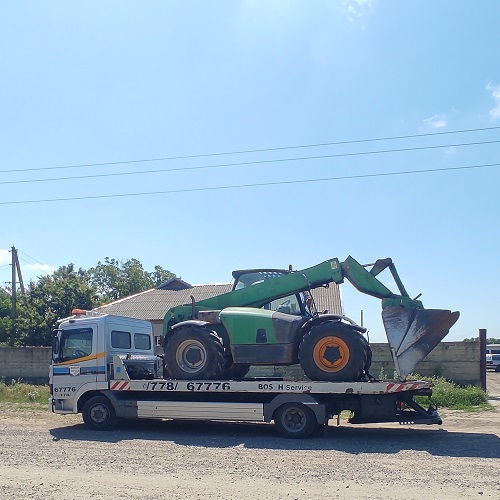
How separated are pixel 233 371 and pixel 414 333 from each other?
167 inches

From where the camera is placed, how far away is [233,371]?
46.8ft

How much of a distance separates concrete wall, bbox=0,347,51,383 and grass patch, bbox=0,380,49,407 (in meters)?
3.11

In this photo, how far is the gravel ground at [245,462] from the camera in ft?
26.8

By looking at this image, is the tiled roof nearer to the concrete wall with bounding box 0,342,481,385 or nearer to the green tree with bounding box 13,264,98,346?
the green tree with bounding box 13,264,98,346

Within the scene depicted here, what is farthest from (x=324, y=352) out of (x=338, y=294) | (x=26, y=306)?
(x=26, y=306)

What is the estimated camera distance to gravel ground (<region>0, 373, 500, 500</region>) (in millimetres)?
8180

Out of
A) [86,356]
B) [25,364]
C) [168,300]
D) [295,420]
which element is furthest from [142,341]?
[168,300]

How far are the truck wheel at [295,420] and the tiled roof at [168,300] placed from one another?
59.3 ft

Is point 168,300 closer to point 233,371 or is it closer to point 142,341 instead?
point 142,341

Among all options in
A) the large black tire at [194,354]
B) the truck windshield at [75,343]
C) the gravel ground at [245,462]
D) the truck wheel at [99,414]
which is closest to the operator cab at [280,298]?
the large black tire at [194,354]

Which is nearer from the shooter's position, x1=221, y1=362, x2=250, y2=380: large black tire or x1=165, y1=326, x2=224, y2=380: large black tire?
x1=165, y1=326, x2=224, y2=380: large black tire

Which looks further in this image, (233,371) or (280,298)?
(233,371)

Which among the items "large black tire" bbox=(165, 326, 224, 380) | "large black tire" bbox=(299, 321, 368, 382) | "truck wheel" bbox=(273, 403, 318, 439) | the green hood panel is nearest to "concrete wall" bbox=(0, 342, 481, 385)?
"large black tire" bbox=(165, 326, 224, 380)

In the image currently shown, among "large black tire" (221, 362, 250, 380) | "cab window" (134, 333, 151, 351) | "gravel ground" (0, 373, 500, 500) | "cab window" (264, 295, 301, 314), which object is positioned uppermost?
"cab window" (264, 295, 301, 314)
